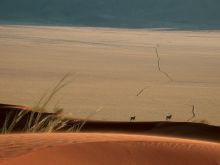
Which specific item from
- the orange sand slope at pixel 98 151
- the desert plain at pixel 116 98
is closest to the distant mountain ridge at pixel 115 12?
the desert plain at pixel 116 98

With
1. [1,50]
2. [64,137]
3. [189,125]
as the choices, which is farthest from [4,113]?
[1,50]

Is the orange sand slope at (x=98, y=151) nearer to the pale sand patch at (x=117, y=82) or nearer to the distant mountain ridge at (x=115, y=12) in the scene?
the pale sand patch at (x=117, y=82)

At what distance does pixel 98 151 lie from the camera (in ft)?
14.3

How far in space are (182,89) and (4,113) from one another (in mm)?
6674

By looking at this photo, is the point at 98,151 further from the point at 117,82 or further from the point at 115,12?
the point at 115,12

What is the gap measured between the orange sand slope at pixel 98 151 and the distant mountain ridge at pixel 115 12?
81893 mm

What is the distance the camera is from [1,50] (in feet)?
80.9

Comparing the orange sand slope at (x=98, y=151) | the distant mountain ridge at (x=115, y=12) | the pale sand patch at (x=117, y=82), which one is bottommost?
the orange sand slope at (x=98, y=151)

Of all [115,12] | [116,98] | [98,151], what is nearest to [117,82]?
[116,98]

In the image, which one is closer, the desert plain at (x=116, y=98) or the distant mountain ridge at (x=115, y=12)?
the desert plain at (x=116, y=98)

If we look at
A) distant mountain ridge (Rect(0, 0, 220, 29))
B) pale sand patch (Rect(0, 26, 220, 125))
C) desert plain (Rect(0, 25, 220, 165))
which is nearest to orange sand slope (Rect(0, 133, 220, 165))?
desert plain (Rect(0, 25, 220, 165))

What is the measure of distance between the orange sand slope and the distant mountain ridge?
8189 cm

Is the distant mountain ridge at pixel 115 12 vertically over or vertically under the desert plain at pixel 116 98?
over

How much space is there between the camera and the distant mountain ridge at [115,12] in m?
90.6
